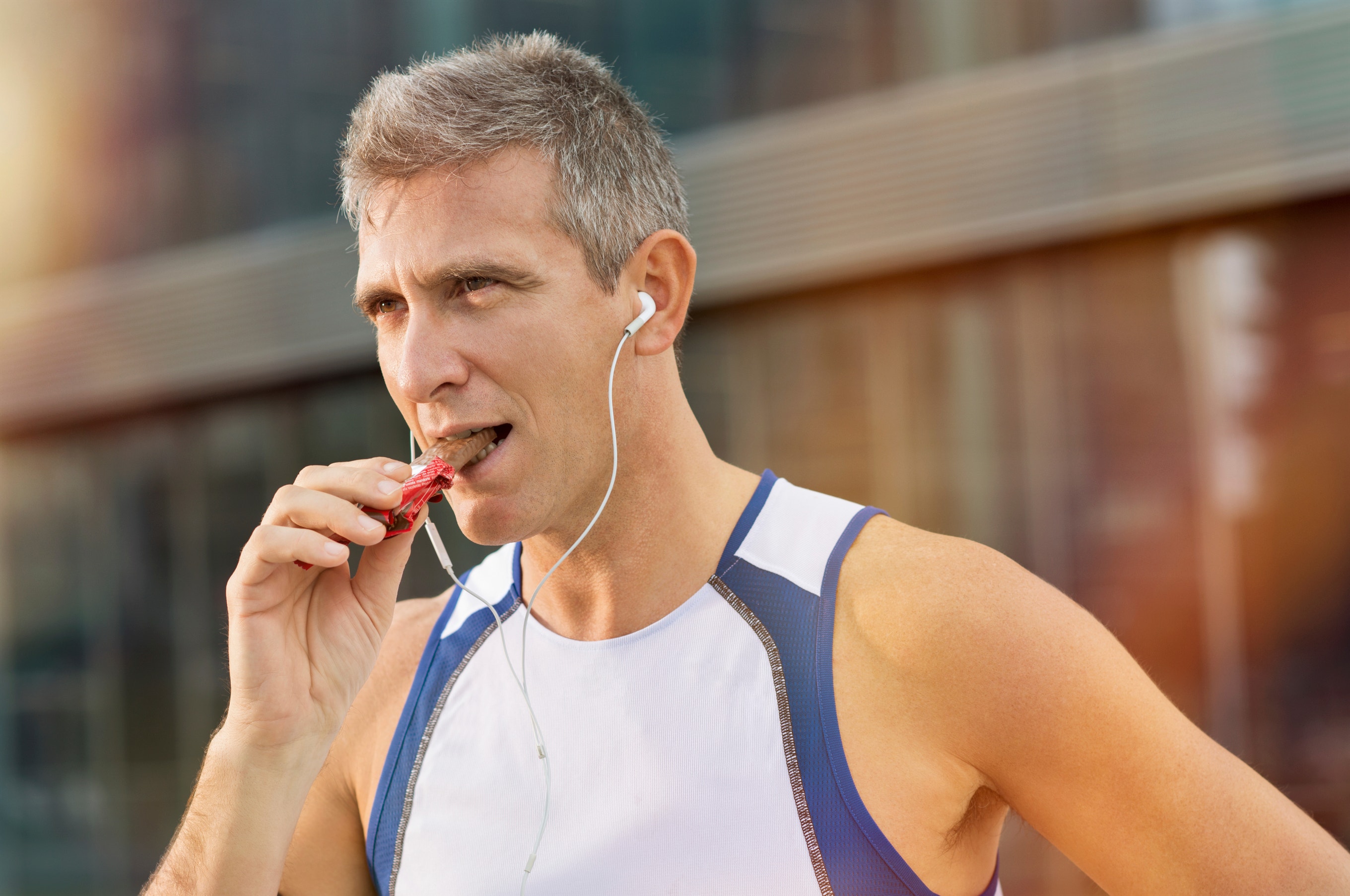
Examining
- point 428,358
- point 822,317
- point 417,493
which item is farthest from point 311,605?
point 822,317

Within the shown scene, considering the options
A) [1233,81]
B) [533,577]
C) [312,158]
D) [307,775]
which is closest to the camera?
[307,775]

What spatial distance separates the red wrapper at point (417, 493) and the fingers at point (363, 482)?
0.02 meters

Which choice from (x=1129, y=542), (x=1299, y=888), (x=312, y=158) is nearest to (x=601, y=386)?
(x=1299, y=888)

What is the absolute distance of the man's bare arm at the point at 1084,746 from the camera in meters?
1.78

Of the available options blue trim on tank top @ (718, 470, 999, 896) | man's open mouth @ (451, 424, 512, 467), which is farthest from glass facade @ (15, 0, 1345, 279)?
man's open mouth @ (451, 424, 512, 467)

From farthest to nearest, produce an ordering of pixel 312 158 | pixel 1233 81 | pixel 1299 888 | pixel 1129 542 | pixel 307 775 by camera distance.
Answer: pixel 312 158, pixel 1129 542, pixel 1233 81, pixel 307 775, pixel 1299 888

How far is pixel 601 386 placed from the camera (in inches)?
82.4

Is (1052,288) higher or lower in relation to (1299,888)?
higher

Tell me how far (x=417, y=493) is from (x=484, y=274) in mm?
366

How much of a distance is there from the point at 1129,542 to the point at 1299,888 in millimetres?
5091

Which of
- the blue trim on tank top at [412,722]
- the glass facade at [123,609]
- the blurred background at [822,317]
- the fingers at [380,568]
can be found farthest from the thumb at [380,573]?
the glass facade at [123,609]

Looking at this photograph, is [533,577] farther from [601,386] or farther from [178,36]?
[178,36]

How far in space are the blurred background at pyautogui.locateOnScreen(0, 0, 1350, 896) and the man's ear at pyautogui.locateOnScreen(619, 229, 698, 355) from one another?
4.84 m

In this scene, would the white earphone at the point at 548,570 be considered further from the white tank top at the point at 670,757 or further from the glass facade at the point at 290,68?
the glass facade at the point at 290,68
